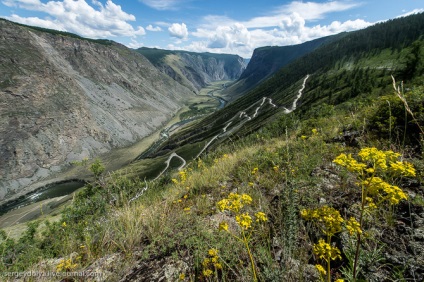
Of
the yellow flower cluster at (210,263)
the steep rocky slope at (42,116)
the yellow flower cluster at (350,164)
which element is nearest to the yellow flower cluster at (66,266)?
the yellow flower cluster at (210,263)

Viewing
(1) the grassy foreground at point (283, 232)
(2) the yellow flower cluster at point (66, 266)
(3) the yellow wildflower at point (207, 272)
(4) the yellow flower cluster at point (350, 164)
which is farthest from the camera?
(2) the yellow flower cluster at point (66, 266)

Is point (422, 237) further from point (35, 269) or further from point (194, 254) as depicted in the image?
point (35, 269)

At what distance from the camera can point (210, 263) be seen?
364 centimetres

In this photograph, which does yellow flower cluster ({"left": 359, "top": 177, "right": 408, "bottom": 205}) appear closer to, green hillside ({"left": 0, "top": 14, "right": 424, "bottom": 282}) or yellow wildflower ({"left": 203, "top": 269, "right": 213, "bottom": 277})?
green hillside ({"left": 0, "top": 14, "right": 424, "bottom": 282})

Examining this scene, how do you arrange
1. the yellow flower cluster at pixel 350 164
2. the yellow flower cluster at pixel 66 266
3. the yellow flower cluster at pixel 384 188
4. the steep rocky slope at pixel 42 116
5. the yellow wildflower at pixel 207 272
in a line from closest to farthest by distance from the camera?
the yellow flower cluster at pixel 384 188, the yellow flower cluster at pixel 350 164, the yellow wildflower at pixel 207 272, the yellow flower cluster at pixel 66 266, the steep rocky slope at pixel 42 116

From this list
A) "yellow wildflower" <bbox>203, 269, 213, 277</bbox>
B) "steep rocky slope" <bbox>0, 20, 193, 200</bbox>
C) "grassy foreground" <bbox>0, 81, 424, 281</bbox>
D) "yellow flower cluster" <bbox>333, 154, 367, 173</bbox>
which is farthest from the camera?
"steep rocky slope" <bbox>0, 20, 193, 200</bbox>

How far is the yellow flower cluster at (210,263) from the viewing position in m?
3.24

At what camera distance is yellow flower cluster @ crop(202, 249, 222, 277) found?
3.24 m

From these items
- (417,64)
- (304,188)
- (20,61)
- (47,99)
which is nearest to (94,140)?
(47,99)

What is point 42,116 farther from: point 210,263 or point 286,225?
point 286,225

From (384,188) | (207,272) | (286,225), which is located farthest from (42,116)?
(384,188)

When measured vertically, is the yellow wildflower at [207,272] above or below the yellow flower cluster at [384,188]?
below

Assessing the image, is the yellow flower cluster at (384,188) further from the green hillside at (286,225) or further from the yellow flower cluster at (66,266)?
the yellow flower cluster at (66,266)

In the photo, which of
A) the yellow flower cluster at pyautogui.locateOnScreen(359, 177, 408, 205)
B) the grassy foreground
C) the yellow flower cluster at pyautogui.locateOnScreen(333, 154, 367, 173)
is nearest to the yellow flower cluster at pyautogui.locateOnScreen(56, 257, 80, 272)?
the grassy foreground
